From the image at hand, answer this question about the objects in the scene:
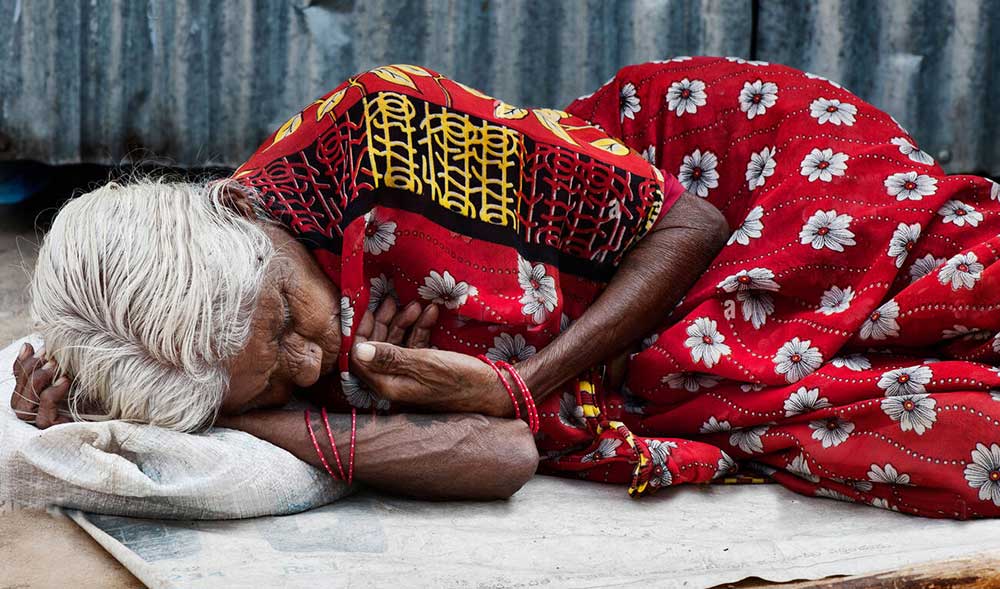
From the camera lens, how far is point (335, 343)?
234 cm

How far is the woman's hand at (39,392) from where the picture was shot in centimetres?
219

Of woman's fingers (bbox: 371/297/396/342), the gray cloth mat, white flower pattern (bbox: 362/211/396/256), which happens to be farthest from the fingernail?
the gray cloth mat

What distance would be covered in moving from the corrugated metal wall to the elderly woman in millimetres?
1352

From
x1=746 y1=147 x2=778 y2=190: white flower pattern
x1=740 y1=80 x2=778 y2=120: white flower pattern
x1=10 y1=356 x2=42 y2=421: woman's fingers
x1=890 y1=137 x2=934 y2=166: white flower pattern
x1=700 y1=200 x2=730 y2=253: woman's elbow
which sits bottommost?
x1=10 y1=356 x2=42 y2=421: woman's fingers

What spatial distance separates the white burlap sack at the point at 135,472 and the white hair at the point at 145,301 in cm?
6

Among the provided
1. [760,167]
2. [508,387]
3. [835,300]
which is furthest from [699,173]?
[508,387]

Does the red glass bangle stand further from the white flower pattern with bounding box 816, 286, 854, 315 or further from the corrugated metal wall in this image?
the corrugated metal wall

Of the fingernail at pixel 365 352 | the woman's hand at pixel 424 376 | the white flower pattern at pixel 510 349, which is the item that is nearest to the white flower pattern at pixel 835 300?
the white flower pattern at pixel 510 349

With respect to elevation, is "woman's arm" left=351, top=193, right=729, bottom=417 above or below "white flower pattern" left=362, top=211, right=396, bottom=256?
below

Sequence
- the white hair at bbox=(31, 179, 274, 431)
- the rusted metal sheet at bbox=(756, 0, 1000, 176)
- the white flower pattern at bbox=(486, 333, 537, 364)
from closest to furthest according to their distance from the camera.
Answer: the white hair at bbox=(31, 179, 274, 431) < the white flower pattern at bbox=(486, 333, 537, 364) < the rusted metal sheet at bbox=(756, 0, 1000, 176)

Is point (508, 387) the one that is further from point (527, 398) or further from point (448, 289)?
point (448, 289)

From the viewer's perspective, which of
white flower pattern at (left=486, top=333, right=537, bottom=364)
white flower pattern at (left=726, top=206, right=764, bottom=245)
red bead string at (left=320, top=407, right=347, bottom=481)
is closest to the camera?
red bead string at (left=320, top=407, right=347, bottom=481)

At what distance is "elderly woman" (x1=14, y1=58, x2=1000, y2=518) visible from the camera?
216 centimetres

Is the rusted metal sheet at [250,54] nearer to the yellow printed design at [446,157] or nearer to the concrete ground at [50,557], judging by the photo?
the yellow printed design at [446,157]
